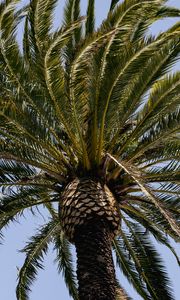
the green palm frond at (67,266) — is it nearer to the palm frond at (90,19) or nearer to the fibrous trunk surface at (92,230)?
the fibrous trunk surface at (92,230)

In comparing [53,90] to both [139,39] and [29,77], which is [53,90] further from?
[139,39]

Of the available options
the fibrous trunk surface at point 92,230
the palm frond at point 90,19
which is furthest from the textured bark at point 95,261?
the palm frond at point 90,19

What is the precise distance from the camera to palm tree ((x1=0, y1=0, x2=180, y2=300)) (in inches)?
358

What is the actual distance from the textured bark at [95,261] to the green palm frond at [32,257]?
2.40 metres

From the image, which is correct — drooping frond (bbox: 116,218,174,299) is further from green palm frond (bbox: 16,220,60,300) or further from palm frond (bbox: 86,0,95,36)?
palm frond (bbox: 86,0,95,36)

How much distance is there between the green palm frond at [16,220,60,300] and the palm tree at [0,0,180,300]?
1016 millimetres

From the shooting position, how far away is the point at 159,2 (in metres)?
9.45

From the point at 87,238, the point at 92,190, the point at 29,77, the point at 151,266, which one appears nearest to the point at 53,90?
the point at 29,77

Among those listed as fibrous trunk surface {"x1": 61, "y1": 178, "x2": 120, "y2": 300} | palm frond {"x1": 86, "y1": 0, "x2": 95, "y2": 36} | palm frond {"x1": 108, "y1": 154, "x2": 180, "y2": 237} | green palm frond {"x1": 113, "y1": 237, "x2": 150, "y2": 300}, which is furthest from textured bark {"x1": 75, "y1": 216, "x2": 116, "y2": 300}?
palm frond {"x1": 86, "y1": 0, "x2": 95, "y2": 36}

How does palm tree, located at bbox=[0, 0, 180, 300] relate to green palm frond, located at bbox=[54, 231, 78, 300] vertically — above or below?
above

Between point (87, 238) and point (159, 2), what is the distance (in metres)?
3.76

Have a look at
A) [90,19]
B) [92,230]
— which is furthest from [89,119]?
[90,19]

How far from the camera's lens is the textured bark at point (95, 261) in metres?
8.31

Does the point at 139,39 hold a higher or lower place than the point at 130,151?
higher
